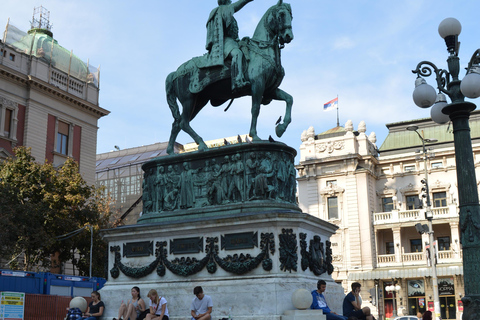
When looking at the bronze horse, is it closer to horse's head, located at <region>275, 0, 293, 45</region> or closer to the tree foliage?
horse's head, located at <region>275, 0, 293, 45</region>

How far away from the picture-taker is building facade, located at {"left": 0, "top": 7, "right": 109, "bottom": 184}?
3659cm

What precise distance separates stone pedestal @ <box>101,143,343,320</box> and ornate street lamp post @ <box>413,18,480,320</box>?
3.31 metres

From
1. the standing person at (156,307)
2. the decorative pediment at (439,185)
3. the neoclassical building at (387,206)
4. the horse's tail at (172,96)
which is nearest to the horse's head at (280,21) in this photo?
the horse's tail at (172,96)

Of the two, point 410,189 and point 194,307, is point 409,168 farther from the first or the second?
point 194,307

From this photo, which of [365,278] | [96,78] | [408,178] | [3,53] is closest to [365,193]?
[408,178]

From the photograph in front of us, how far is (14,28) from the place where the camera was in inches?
1658

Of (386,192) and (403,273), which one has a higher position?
(386,192)

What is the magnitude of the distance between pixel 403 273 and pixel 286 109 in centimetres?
3771

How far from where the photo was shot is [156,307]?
11.8 metres

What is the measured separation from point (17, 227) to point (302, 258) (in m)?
18.7

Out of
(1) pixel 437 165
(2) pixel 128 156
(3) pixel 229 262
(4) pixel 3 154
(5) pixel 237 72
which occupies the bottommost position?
(3) pixel 229 262

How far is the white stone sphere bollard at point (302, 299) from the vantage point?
34.7 feet

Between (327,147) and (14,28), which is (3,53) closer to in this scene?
(14,28)

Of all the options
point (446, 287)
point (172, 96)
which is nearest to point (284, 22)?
point (172, 96)
